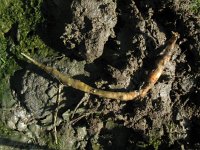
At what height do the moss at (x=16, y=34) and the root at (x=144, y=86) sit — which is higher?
the moss at (x=16, y=34)

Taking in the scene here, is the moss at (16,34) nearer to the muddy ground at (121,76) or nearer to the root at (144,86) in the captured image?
the muddy ground at (121,76)

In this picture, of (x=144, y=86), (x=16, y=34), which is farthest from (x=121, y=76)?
(x=16, y=34)

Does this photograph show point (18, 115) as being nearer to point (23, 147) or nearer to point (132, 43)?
point (23, 147)

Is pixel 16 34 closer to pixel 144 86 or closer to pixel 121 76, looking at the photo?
pixel 121 76

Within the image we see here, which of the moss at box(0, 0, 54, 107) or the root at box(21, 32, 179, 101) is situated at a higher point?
the moss at box(0, 0, 54, 107)

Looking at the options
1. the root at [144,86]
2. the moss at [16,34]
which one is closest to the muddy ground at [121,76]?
the root at [144,86]

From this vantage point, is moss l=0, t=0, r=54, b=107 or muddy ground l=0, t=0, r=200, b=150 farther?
moss l=0, t=0, r=54, b=107

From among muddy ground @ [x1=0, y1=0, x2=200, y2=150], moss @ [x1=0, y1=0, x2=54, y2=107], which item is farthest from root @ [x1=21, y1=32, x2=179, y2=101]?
moss @ [x1=0, y1=0, x2=54, y2=107]

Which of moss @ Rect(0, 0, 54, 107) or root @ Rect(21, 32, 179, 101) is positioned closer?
root @ Rect(21, 32, 179, 101)

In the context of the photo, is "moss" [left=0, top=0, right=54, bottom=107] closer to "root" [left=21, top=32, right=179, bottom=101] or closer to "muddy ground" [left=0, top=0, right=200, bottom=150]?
"muddy ground" [left=0, top=0, right=200, bottom=150]

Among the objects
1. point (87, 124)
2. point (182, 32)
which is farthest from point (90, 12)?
point (87, 124)
